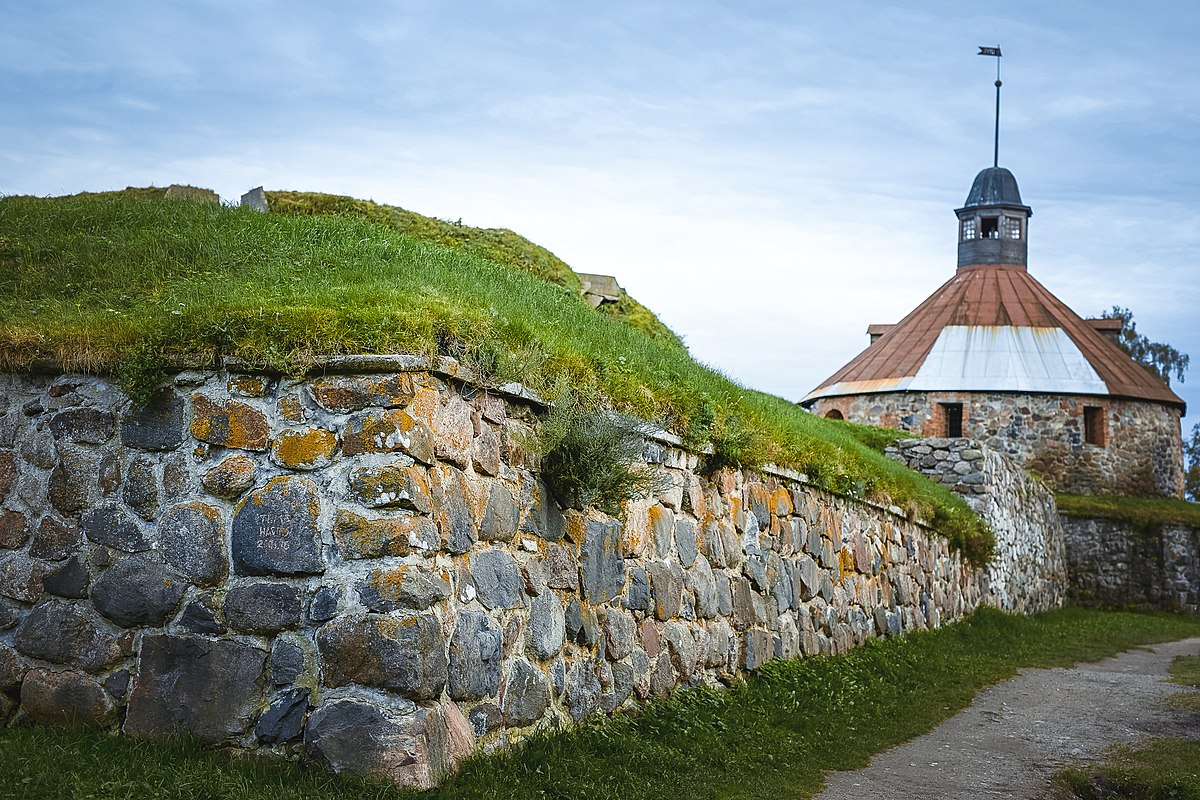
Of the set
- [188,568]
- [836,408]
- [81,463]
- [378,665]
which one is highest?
[836,408]

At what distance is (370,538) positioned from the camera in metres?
5.29

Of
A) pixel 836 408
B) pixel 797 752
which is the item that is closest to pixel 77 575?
pixel 797 752

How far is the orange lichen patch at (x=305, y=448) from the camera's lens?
541 cm

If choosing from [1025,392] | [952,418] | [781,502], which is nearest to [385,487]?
[781,502]

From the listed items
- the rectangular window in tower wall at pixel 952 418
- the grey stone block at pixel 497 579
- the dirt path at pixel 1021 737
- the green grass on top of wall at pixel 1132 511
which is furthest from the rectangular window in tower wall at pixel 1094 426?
the grey stone block at pixel 497 579

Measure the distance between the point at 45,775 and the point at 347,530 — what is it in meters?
1.59

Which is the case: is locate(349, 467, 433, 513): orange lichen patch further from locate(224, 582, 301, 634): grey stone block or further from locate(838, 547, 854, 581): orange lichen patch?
locate(838, 547, 854, 581): orange lichen patch

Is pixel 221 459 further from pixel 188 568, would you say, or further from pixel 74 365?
pixel 74 365

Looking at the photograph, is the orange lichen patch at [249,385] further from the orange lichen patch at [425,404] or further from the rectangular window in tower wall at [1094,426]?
the rectangular window in tower wall at [1094,426]

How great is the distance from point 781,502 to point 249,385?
5.40 meters

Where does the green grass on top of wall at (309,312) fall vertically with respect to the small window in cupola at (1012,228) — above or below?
below

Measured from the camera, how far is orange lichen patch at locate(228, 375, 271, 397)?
5.54 metres

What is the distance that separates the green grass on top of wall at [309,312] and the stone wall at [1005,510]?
277 inches

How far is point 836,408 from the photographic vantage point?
33.2m
